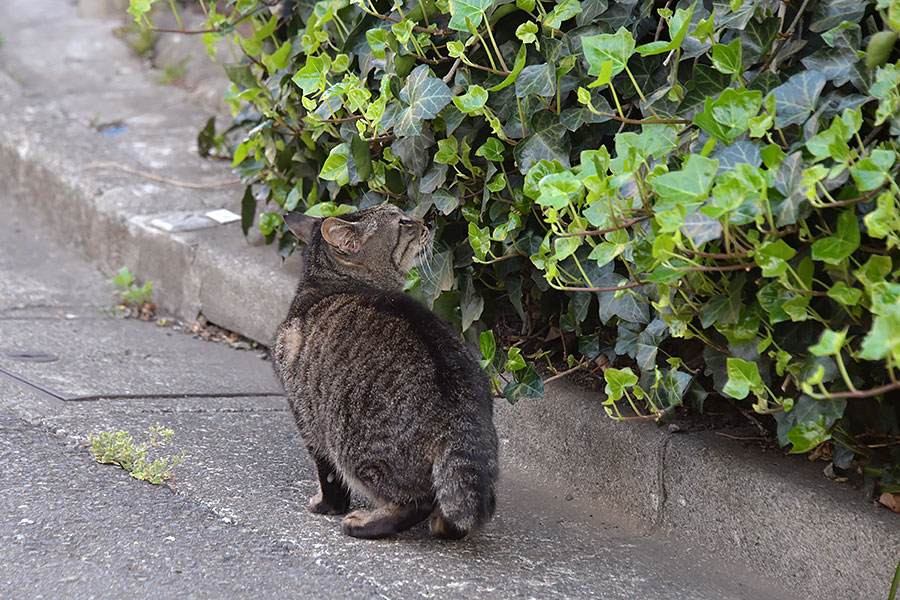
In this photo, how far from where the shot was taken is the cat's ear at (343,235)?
3.11 m

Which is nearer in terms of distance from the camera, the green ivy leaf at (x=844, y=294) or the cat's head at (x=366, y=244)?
the green ivy leaf at (x=844, y=294)

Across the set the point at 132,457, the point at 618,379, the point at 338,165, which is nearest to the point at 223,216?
the point at 338,165

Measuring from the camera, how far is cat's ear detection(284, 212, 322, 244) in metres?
3.22

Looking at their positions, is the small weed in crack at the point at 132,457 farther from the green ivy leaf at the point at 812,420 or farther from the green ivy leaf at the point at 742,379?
the green ivy leaf at the point at 812,420

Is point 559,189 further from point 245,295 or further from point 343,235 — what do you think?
point 245,295

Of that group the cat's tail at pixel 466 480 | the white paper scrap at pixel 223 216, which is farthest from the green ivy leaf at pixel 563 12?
the white paper scrap at pixel 223 216

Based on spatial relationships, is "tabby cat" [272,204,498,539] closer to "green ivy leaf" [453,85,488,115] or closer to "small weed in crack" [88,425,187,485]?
"small weed in crack" [88,425,187,485]

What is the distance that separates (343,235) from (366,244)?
10cm

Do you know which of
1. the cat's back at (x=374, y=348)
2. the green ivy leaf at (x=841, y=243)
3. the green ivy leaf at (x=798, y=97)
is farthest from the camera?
the cat's back at (x=374, y=348)

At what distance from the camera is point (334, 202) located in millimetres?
3742

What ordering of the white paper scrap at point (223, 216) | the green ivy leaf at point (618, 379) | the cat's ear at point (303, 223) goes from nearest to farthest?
the green ivy leaf at point (618, 379) → the cat's ear at point (303, 223) → the white paper scrap at point (223, 216)

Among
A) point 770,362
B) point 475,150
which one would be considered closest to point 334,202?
point 475,150

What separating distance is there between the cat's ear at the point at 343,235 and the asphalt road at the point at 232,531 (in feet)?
2.36

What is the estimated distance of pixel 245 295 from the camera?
14.1 feet
